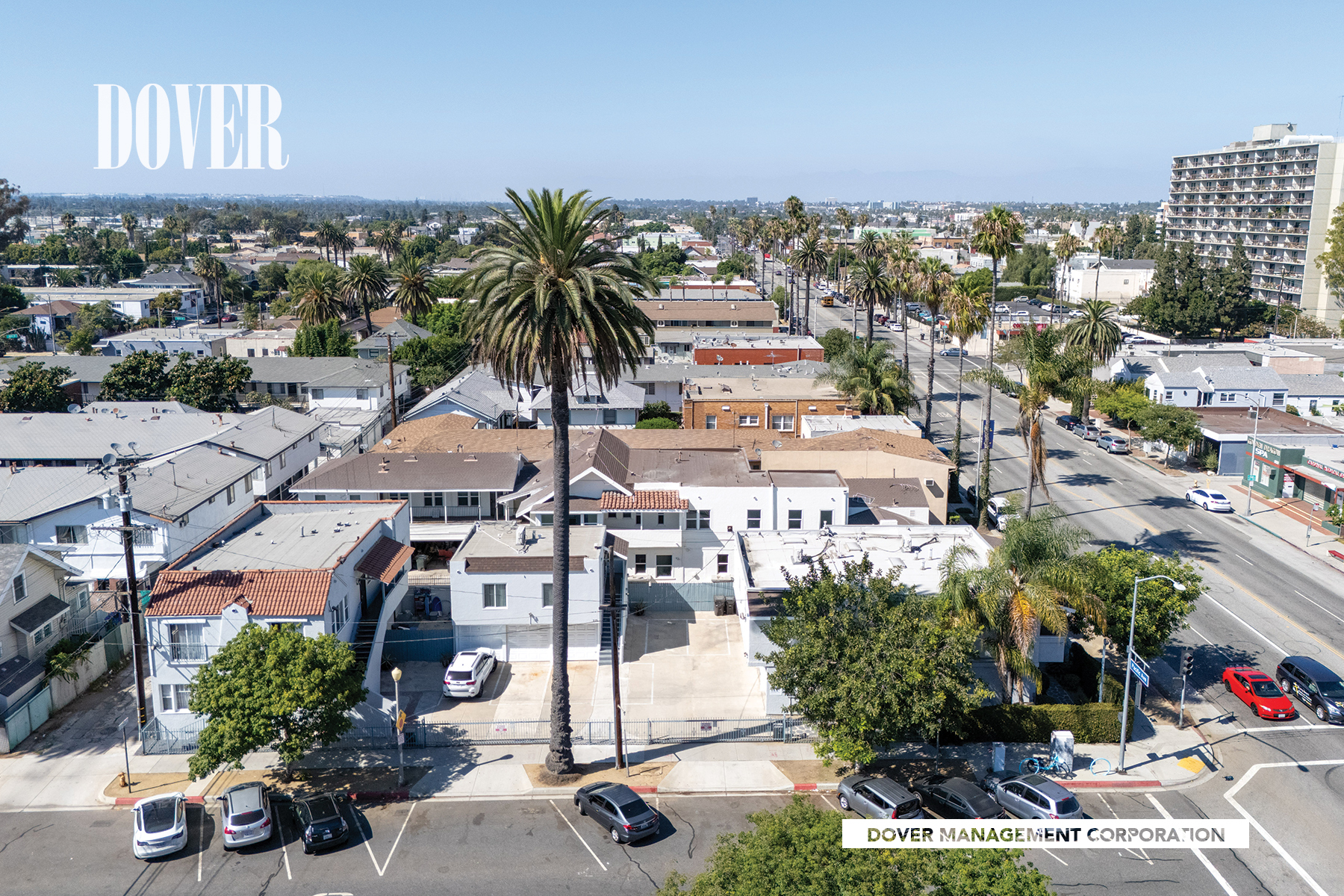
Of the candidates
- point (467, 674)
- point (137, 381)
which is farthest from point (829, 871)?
point (137, 381)

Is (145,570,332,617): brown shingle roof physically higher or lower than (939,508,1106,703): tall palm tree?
lower

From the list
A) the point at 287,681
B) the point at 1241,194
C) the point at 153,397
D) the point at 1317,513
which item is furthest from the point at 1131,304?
the point at 287,681

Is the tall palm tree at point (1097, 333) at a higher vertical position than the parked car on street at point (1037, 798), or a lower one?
higher

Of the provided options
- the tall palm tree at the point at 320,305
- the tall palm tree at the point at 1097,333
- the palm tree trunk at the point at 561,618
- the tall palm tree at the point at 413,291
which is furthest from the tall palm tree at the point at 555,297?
the tall palm tree at the point at 413,291

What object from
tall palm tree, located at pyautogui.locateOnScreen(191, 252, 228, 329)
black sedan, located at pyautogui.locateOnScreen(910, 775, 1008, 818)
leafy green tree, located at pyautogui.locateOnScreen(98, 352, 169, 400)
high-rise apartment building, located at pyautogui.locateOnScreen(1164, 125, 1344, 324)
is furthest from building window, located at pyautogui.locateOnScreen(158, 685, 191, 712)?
high-rise apartment building, located at pyautogui.locateOnScreen(1164, 125, 1344, 324)

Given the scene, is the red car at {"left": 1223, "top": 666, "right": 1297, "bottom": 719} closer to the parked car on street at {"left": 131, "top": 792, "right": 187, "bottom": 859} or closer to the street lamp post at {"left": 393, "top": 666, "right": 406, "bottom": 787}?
the street lamp post at {"left": 393, "top": 666, "right": 406, "bottom": 787}

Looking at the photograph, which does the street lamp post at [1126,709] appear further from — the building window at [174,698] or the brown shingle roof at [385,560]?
the building window at [174,698]
